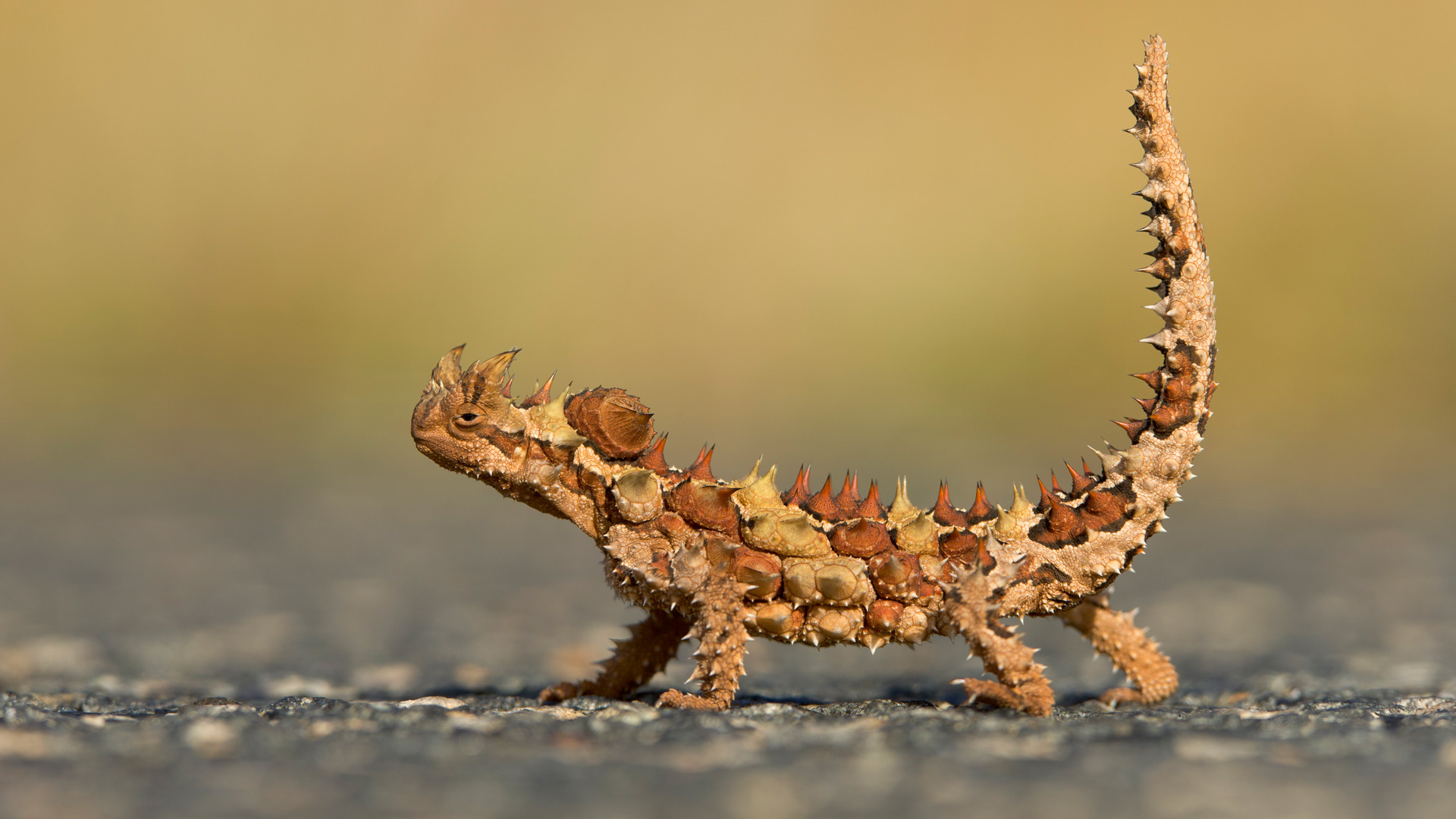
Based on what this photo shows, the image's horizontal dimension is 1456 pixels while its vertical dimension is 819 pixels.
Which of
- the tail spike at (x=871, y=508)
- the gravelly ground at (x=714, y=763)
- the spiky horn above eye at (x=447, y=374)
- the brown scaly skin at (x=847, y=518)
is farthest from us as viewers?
the spiky horn above eye at (x=447, y=374)

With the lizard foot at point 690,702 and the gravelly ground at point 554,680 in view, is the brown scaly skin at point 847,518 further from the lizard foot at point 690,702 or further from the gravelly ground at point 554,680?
the gravelly ground at point 554,680

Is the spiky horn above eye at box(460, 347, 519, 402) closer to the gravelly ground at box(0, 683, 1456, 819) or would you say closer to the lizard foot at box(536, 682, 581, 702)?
the lizard foot at box(536, 682, 581, 702)

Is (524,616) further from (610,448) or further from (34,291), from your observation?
(34,291)

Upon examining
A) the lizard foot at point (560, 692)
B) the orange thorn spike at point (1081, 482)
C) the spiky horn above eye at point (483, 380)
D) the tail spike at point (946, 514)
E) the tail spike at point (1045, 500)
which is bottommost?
the lizard foot at point (560, 692)

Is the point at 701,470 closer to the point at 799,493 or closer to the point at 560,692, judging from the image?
the point at 799,493

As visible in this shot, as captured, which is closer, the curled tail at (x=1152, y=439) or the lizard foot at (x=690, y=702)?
the lizard foot at (x=690, y=702)

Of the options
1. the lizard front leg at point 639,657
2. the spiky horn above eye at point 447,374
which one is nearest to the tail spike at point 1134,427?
the lizard front leg at point 639,657
